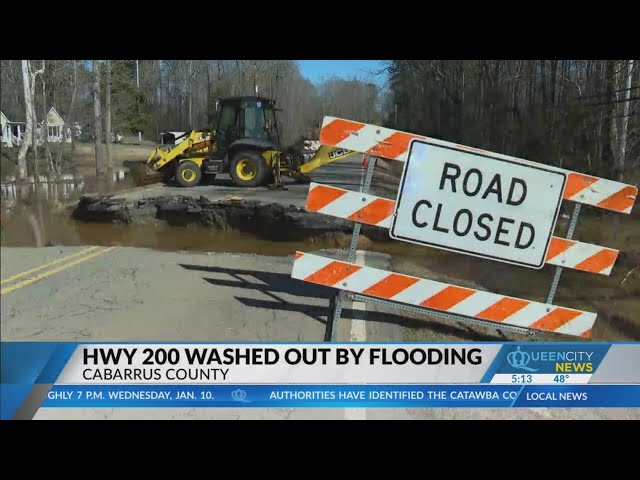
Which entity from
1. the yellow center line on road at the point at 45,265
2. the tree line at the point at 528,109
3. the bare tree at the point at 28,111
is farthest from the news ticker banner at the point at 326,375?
the bare tree at the point at 28,111

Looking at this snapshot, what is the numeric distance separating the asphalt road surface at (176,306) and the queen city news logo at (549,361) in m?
0.29

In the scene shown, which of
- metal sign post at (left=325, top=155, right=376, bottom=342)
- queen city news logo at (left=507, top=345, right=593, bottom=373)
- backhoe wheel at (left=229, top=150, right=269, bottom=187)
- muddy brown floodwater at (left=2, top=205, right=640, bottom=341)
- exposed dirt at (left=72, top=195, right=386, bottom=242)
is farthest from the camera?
exposed dirt at (left=72, top=195, right=386, bottom=242)

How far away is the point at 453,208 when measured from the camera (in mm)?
3010

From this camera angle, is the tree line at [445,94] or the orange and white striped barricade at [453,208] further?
the tree line at [445,94]

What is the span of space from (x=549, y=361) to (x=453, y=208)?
48.2 inches

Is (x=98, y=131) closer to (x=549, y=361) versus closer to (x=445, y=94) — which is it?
(x=445, y=94)

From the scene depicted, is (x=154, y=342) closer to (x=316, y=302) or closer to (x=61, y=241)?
(x=316, y=302)

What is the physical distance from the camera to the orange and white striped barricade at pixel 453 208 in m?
2.97

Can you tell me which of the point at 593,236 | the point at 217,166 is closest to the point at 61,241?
the point at 217,166

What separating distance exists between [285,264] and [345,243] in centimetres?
58

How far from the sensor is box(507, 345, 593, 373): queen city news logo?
3066mm

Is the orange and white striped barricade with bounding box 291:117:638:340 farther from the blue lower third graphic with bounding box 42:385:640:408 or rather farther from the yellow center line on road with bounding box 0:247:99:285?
the yellow center line on road with bounding box 0:247:99:285

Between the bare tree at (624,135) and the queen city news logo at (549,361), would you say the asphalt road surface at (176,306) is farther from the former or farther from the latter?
the bare tree at (624,135)

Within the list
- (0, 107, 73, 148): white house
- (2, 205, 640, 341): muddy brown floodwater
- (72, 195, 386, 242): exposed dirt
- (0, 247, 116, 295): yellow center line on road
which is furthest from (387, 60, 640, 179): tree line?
(0, 247, 116, 295): yellow center line on road
